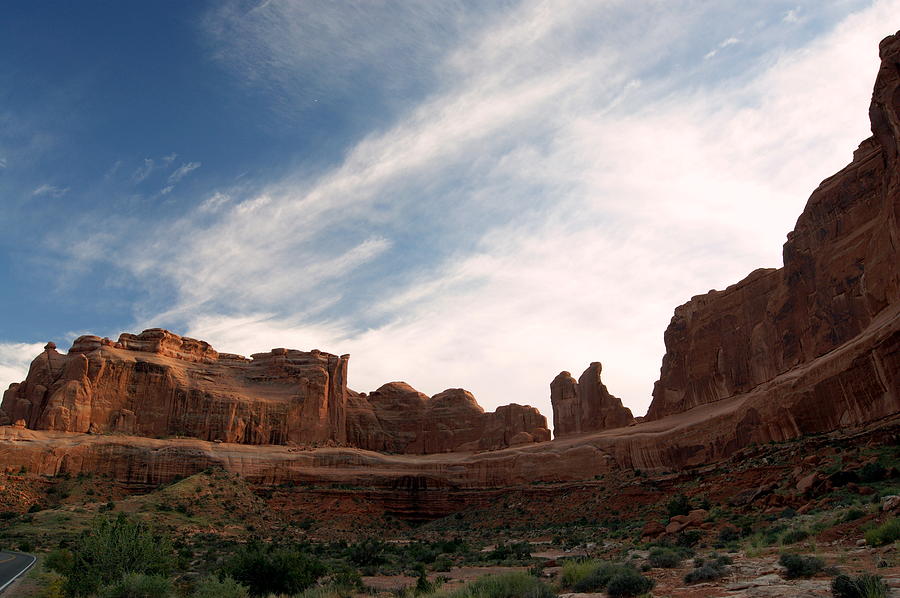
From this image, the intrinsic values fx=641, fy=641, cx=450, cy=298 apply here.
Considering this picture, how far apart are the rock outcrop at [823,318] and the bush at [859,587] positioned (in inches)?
1099

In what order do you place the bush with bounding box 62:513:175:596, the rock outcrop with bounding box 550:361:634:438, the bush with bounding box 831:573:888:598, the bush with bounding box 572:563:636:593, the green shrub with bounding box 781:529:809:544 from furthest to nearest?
the rock outcrop with bounding box 550:361:634:438
the green shrub with bounding box 781:529:809:544
the bush with bounding box 62:513:175:596
the bush with bounding box 572:563:636:593
the bush with bounding box 831:573:888:598

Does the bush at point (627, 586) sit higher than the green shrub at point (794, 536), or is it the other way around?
the green shrub at point (794, 536)

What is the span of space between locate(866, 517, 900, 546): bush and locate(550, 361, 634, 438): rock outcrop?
6358cm

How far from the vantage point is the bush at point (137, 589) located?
15008 mm

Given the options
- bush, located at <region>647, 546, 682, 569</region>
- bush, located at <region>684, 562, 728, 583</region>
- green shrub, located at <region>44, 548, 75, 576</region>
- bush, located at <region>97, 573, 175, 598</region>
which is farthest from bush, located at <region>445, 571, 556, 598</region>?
green shrub, located at <region>44, 548, 75, 576</region>

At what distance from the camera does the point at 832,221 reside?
50938mm

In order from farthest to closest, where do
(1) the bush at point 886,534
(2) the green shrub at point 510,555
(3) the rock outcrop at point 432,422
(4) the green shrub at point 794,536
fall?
(3) the rock outcrop at point 432,422, (2) the green shrub at point 510,555, (4) the green shrub at point 794,536, (1) the bush at point 886,534

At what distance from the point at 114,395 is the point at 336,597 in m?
65.5

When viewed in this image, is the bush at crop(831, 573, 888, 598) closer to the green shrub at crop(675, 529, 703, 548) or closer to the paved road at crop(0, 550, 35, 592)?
the green shrub at crop(675, 529, 703, 548)

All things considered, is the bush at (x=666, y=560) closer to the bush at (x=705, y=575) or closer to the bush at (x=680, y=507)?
the bush at (x=705, y=575)

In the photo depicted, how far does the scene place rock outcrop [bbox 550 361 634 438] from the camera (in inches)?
3063

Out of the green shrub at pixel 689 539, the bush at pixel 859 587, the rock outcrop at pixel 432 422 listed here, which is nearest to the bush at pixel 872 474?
the green shrub at pixel 689 539

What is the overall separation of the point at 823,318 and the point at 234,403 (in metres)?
63.3

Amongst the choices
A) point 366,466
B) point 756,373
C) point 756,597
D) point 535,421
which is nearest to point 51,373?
point 366,466
